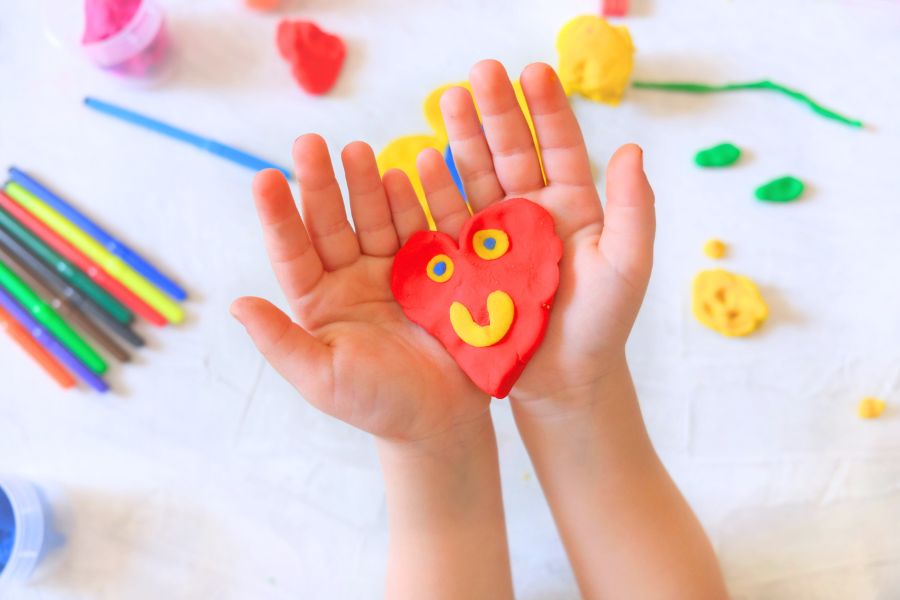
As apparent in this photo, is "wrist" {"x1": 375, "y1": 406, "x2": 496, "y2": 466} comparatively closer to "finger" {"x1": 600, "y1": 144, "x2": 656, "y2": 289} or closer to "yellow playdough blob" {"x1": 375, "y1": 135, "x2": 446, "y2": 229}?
"finger" {"x1": 600, "y1": 144, "x2": 656, "y2": 289}

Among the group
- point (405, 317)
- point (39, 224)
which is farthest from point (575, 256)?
point (39, 224)

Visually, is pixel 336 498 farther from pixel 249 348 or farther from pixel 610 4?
pixel 610 4

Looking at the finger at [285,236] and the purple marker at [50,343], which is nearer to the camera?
the finger at [285,236]

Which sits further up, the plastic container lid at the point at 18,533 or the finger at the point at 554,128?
the finger at the point at 554,128

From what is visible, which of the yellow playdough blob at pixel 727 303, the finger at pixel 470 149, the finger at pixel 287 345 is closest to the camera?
the finger at pixel 287 345

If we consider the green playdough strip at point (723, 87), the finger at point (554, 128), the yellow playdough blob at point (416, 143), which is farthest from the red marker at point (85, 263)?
the green playdough strip at point (723, 87)

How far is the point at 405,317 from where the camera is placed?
47cm

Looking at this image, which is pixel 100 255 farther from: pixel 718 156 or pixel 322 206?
pixel 718 156

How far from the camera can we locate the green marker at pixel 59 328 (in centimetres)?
63

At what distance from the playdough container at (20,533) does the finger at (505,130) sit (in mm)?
421

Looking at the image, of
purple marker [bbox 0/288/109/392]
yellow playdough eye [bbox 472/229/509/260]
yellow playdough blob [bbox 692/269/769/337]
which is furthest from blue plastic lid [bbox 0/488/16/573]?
yellow playdough blob [bbox 692/269/769/337]

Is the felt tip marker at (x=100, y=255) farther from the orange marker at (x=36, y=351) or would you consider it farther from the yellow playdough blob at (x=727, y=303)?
the yellow playdough blob at (x=727, y=303)

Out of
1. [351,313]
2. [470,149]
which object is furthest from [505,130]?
[351,313]

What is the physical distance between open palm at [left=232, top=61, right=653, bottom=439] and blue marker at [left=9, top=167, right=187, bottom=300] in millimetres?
232
